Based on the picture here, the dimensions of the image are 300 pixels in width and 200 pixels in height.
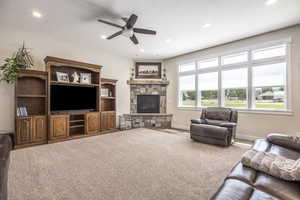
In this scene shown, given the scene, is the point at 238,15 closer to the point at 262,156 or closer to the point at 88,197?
the point at 262,156

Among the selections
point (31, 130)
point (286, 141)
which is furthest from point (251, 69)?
point (31, 130)

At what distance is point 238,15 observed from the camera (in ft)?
10.2

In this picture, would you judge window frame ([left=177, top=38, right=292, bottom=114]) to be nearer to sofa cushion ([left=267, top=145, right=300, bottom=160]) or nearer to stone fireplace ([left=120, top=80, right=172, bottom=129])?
stone fireplace ([left=120, top=80, right=172, bottom=129])

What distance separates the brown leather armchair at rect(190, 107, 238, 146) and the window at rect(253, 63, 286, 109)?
1.02 metres

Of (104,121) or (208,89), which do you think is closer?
(104,121)

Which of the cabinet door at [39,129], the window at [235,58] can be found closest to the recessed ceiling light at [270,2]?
the window at [235,58]

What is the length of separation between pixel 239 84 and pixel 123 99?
4.21 m

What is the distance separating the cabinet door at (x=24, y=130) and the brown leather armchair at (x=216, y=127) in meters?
4.03

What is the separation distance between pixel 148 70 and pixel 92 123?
325cm

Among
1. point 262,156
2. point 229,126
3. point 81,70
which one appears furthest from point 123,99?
point 262,156

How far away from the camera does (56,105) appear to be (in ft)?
13.0

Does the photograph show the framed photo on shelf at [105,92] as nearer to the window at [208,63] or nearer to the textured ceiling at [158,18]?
the textured ceiling at [158,18]

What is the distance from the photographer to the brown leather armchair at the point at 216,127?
3.36 meters

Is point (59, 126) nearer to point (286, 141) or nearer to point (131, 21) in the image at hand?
point (131, 21)
